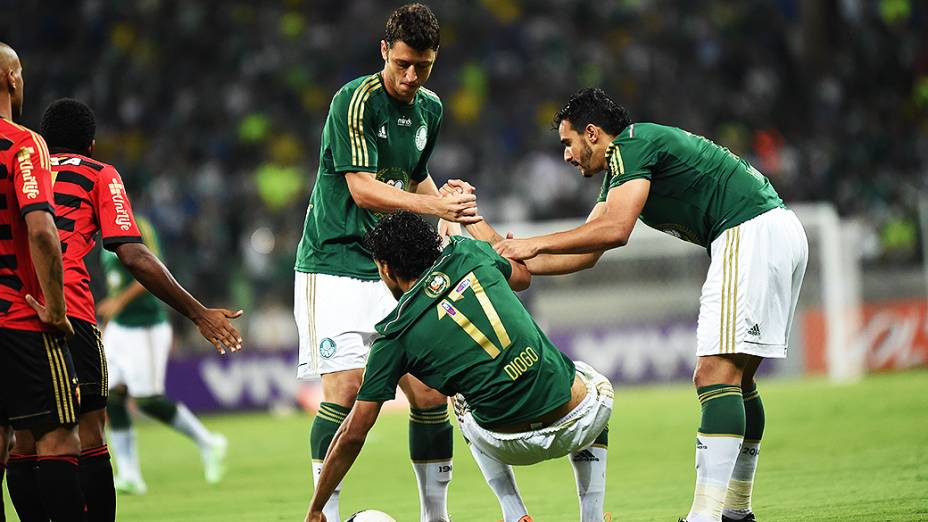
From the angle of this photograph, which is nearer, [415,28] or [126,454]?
[415,28]

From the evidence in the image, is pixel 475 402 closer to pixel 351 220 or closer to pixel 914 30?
pixel 351 220

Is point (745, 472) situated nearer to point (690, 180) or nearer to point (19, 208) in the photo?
point (690, 180)

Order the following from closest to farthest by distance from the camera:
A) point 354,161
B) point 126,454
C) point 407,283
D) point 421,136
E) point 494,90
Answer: point 407,283, point 354,161, point 421,136, point 126,454, point 494,90

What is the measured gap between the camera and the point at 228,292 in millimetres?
17578

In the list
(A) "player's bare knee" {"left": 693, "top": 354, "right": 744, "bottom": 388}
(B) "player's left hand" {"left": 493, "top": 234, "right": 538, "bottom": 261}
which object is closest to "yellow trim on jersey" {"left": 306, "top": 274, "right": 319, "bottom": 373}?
(B) "player's left hand" {"left": 493, "top": 234, "right": 538, "bottom": 261}

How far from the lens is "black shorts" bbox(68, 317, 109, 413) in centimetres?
553

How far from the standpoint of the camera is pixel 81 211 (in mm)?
5758

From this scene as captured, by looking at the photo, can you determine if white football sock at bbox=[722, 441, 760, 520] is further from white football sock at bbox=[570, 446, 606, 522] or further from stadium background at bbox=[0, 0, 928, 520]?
stadium background at bbox=[0, 0, 928, 520]

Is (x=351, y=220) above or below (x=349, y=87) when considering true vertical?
below

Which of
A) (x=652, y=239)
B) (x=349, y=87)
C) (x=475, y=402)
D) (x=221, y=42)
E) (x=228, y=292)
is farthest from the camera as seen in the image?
(x=221, y=42)

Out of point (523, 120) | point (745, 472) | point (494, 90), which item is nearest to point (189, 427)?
point (745, 472)

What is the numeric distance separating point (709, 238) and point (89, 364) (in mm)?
3055

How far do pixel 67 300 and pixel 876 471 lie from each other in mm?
5470

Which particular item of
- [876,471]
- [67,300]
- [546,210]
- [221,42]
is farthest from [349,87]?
[221,42]
